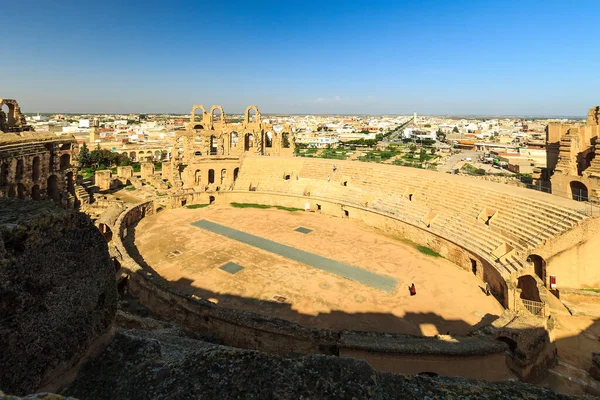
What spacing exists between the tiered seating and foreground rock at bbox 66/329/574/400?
11.5 m

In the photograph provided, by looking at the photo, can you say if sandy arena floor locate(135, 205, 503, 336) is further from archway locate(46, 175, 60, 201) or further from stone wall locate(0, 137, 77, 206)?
archway locate(46, 175, 60, 201)

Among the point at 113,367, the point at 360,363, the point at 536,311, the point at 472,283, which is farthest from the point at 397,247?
the point at 113,367

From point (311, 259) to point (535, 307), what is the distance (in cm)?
A: 970

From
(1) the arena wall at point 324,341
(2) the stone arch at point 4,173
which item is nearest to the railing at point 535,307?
(1) the arena wall at point 324,341

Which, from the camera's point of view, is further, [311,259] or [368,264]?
[311,259]

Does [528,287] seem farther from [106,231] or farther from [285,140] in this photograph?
[285,140]

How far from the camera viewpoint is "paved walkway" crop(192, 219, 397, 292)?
15702mm

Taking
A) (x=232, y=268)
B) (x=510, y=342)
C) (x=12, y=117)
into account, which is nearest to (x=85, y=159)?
(x=12, y=117)

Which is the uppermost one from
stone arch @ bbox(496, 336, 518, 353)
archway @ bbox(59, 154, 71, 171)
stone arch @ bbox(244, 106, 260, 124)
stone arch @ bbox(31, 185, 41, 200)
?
stone arch @ bbox(244, 106, 260, 124)

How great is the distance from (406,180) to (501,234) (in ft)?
29.0

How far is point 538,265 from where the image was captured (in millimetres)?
15117

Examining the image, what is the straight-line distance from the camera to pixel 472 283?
619 inches

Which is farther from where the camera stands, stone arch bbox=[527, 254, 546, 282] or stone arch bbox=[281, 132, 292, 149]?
stone arch bbox=[281, 132, 292, 149]

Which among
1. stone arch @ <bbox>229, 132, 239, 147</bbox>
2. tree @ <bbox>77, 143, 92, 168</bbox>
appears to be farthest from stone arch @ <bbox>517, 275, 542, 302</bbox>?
tree @ <bbox>77, 143, 92, 168</bbox>
